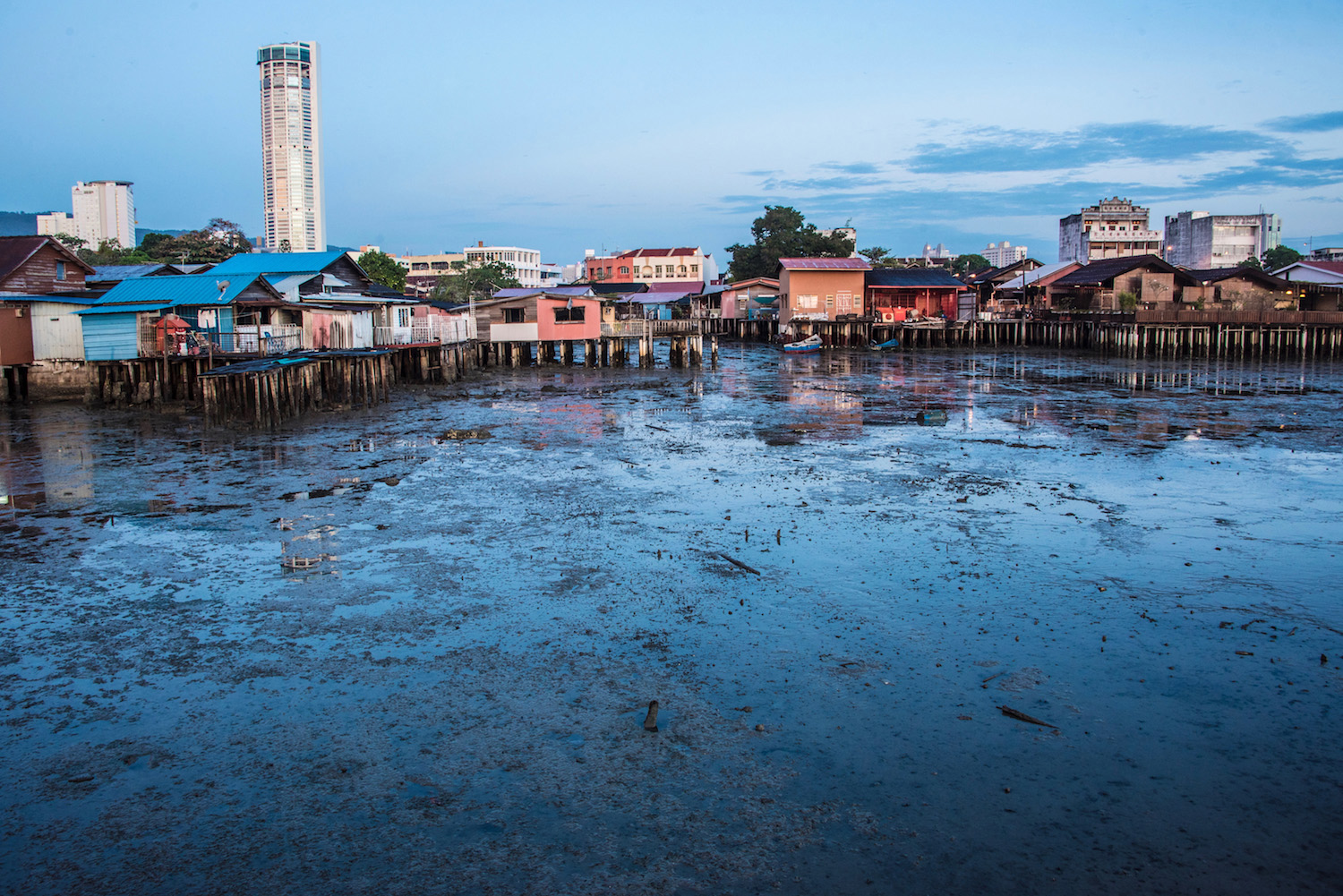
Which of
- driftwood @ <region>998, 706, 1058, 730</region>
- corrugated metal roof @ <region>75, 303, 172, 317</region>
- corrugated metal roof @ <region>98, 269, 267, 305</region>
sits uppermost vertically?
corrugated metal roof @ <region>98, 269, 267, 305</region>

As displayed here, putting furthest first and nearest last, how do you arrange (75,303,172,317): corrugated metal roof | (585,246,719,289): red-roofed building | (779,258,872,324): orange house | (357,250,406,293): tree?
(585,246,719,289): red-roofed building < (357,250,406,293): tree < (779,258,872,324): orange house < (75,303,172,317): corrugated metal roof

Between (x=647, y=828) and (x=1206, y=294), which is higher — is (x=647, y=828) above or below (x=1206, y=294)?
below

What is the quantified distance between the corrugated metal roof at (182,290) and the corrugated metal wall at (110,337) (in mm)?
542

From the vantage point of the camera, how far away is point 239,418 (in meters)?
23.1

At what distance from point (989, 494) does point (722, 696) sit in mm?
8330

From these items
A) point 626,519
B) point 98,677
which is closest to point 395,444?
point 626,519

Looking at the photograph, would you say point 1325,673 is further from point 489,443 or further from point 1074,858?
point 489,443

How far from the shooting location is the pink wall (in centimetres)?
4441

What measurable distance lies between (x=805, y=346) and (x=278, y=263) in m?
29.7

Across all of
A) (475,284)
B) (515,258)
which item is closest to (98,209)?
(515,258)

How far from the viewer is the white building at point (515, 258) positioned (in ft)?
438

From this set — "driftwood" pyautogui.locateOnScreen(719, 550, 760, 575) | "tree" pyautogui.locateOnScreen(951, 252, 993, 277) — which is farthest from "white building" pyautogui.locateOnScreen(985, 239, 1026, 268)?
"driftwood" pyautogui.locateOnScreen(719, 550, 760, 575)

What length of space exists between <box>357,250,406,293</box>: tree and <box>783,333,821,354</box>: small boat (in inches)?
1105

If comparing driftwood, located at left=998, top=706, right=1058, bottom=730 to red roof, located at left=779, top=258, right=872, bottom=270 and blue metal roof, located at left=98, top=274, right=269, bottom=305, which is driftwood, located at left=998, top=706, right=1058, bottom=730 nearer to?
blue metal roof, located at left=98, top=274, right=269, bottom=305
